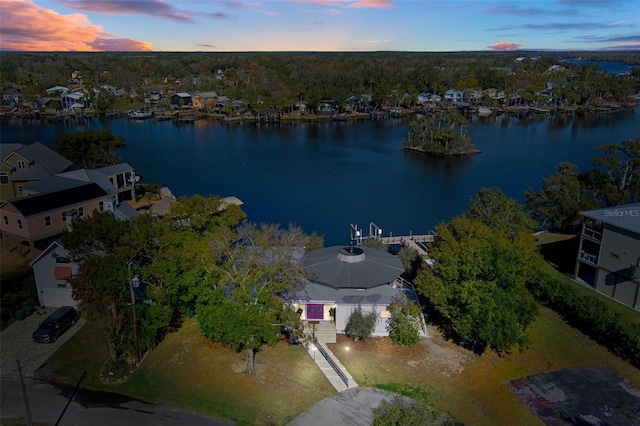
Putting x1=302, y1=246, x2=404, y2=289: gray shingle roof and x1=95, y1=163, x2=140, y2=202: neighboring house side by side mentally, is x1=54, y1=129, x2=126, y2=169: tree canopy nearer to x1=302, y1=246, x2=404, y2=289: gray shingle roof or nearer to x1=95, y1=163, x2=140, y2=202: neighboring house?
x1=95, y1=163, x2=140, y2=202: neighboring house

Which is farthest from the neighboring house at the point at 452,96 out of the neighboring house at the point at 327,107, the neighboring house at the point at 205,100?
the neighboring house at the point at 205,100

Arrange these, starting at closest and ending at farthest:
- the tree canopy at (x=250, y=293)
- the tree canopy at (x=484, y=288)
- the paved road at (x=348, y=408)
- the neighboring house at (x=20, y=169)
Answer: the paved road at (x=348, y=408) → the tree canopy at (x=250, y=293) → the tree canopy at (x=484, y=288) → the neighboring house at (x=20, y=169)

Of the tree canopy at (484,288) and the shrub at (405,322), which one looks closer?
the tree canopy at (484,288)

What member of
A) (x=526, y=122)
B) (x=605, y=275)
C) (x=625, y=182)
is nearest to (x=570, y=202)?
(x=625, y=182)

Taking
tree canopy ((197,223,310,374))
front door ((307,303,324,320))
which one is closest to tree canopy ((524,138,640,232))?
front door ((307,303,324,320))

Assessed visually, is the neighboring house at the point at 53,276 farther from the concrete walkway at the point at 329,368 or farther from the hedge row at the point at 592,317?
the hedge row at the point at 592,317

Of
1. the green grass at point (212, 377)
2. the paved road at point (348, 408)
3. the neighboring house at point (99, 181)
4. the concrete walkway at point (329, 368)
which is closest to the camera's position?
the paved road at point (348, 408)

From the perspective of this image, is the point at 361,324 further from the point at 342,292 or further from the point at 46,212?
the point at 46,212

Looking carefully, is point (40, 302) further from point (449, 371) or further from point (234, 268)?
point (449, 371)
